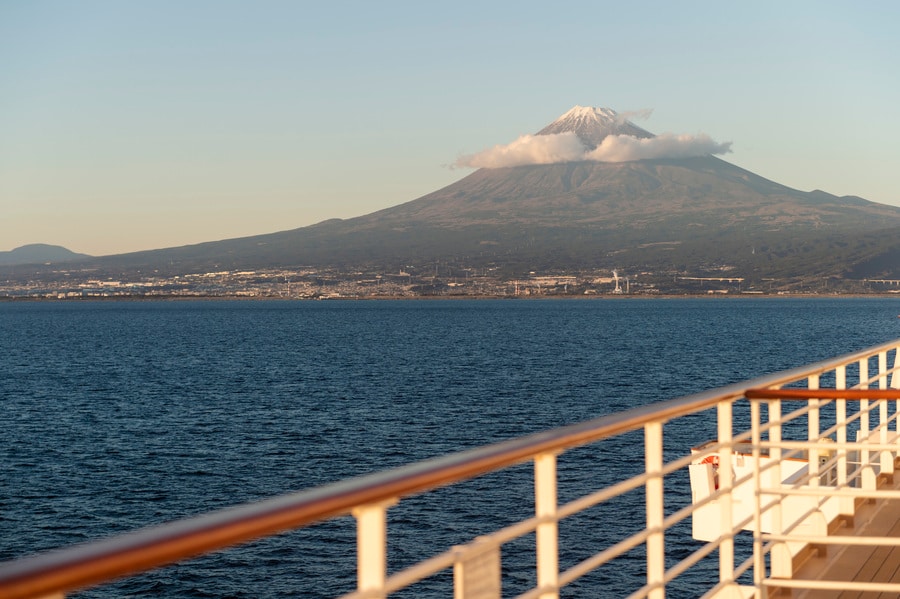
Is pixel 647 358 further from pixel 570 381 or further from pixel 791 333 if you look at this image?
pixel 791 333

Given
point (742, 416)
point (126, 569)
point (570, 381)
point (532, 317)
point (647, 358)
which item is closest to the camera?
point (126, 569)

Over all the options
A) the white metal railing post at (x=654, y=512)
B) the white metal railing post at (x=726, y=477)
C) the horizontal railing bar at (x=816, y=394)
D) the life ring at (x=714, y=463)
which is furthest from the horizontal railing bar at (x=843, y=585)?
the life ring at (x=714, y=463)

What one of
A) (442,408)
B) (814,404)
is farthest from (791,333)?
(814,404)

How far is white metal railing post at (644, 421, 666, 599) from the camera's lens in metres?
3.02

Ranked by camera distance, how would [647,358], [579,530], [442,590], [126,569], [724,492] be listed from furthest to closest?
1. [647,358]
2. [579,530]
3. [442,590]
4. [724,492]
5. [126,569]

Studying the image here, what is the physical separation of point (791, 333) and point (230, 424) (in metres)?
68.3

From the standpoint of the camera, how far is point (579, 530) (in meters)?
20.3

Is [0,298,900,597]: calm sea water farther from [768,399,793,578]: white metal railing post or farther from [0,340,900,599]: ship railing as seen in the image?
[0,340,900,599]: ship railing

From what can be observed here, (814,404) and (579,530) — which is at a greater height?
(814,404)

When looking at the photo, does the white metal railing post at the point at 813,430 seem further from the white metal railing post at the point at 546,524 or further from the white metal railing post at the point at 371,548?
the white metal railing post at the point at 371,548

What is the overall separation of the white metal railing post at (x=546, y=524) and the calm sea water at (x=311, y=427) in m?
14.0

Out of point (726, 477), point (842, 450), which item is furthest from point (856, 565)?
point (726, 477)

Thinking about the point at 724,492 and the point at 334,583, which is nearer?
the point at 724,492

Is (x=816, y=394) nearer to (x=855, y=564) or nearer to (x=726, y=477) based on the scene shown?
(x=726, y=477)
